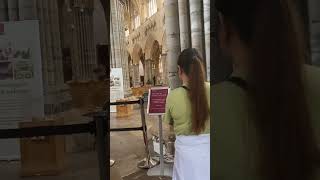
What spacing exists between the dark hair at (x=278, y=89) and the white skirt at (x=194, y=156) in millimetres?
2324

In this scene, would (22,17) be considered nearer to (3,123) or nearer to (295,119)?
(3,123)

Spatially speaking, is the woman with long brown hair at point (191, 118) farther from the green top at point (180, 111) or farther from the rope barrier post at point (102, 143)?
the rope barrier post at point (102, 143)

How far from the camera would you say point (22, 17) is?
1.05m

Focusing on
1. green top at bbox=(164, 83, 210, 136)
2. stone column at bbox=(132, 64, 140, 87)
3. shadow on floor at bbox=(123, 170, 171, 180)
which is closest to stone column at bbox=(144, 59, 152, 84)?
stone column at bbox=(132, 64, 140, 87)

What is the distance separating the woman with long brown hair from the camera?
2707mm

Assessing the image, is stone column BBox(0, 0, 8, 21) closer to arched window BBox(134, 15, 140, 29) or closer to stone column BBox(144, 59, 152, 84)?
stone column BBox(144, 59, 152, 84)

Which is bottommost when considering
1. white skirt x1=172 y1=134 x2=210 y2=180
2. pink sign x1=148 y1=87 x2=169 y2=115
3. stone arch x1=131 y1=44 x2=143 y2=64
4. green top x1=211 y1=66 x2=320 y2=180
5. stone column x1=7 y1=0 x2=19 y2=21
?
white skirt x1=172 y1=134 x2=210 y2=180

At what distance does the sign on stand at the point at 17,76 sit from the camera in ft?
3.39

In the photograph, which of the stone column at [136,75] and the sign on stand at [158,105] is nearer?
the sign on stand at [158,105]

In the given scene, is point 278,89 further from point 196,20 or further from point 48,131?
point 196,20

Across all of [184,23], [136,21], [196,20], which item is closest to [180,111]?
[196,20]

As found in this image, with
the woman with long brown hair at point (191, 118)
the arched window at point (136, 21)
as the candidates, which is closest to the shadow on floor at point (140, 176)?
the woman with long brown hair at point (191, 118)

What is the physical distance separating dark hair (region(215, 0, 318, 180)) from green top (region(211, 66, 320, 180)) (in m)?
0.01

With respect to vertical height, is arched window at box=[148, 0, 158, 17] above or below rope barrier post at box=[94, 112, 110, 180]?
above
